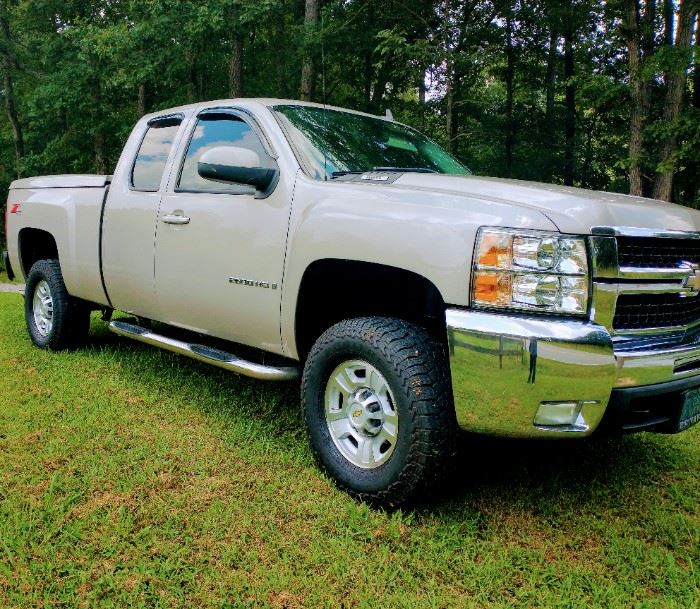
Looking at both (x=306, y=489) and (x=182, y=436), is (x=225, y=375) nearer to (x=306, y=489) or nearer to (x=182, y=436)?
(x=182, y=436)

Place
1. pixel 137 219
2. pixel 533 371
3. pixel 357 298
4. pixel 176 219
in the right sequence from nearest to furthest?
pixel 533 371 → pixel 357 298 → pixel 176 219 → pixel 137 219

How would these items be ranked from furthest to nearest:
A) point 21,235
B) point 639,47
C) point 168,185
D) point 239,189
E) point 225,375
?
point 639,47
point 21,235
point 225,375
point 168,185
point 239,189

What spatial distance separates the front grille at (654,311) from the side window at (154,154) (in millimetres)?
2939

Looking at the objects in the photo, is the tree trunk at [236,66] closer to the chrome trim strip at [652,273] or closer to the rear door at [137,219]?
the rear door at [137,219]

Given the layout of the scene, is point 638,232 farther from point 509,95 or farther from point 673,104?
point 509,95

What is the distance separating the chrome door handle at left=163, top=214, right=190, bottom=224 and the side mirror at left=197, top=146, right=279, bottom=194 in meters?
0.64

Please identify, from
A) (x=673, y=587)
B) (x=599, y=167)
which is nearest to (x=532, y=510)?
(x=673, y=587)

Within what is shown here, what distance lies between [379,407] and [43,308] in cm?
385

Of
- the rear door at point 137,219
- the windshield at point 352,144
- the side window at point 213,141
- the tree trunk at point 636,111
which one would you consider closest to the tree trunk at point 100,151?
the tree trunk at point 636,111

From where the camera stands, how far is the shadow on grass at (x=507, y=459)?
285 centimetres

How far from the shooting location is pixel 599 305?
2307 mm

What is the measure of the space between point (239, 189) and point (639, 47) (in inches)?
514

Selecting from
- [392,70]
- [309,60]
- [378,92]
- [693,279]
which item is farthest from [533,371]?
[378,92]

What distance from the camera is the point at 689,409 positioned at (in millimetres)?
2615
